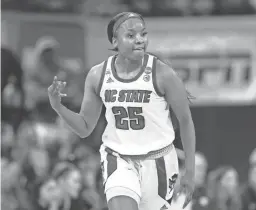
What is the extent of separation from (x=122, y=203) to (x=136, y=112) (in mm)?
685

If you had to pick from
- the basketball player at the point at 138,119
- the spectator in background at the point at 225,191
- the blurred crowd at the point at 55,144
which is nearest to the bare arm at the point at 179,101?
the basketball player at the point at 138,119

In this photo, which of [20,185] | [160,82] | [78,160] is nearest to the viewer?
[160,82]

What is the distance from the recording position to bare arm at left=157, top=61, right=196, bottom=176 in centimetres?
665

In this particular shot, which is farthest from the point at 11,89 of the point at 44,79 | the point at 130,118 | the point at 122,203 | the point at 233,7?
the point at 122,203

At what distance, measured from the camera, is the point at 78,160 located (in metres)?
11.2

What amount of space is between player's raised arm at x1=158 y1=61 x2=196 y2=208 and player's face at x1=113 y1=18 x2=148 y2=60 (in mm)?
212

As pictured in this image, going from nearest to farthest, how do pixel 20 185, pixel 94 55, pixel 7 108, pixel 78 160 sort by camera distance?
pixel 20 185
pixel 78 160
pixel 7 108
pixel 94 55

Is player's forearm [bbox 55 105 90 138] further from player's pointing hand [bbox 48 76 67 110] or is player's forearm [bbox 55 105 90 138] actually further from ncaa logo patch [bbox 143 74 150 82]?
Result: ncaa logo patch [bbox 143 74 150 82]

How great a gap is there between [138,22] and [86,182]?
408cm

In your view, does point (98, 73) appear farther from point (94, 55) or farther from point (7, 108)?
point (94, 55)

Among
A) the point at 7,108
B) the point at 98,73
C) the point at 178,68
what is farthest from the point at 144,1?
the point at 98,73

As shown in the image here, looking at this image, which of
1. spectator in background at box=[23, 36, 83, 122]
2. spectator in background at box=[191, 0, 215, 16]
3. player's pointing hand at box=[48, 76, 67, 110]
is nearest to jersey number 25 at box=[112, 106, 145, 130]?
player's pointing hand at box=[48, 76, 67, 110]

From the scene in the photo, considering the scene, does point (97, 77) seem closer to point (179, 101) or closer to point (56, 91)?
point (56, 91)

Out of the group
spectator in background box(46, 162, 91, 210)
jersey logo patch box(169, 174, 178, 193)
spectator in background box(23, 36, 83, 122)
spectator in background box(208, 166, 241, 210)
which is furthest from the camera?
spectator in background box(23, 36, 83, 122)
